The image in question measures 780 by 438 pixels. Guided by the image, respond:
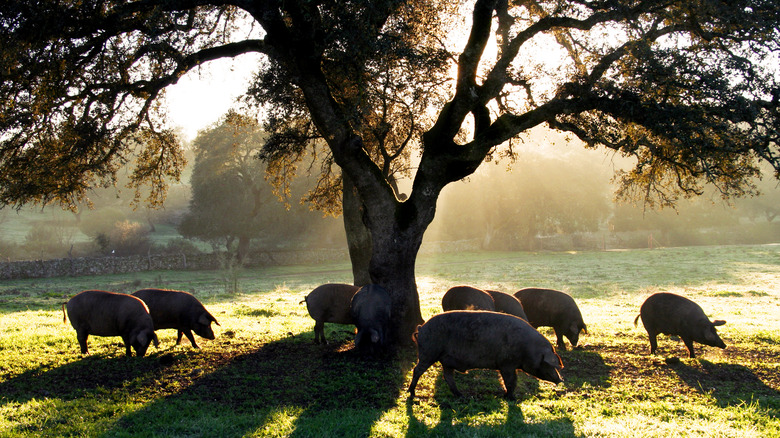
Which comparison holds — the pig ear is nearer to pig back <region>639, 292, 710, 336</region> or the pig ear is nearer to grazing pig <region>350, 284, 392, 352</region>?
grazing pig <region>350, 284, 392, 352</region>

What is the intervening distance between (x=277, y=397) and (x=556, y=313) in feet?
20.7

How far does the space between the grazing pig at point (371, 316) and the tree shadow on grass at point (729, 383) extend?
508 cm

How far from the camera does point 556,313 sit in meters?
11.3

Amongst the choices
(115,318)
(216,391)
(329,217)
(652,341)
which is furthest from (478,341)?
(329,217)

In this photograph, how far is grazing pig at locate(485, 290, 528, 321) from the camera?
35.8 ft

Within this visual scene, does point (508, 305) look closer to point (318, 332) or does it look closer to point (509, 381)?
point (509, 381)

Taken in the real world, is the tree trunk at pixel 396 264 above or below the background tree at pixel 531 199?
below

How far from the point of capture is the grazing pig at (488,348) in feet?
25.1

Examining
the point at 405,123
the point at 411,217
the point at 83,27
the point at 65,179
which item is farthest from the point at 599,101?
the point at 65,179

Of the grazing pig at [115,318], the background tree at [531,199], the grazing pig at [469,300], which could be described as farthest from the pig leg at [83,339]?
the background tree at [531,199]

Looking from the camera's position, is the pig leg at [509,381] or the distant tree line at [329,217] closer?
the pig leg at [509,381]

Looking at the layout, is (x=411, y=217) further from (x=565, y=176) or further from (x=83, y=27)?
(x=565, y=176)

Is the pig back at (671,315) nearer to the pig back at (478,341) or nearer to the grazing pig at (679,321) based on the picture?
the grazing pig at (679,321)

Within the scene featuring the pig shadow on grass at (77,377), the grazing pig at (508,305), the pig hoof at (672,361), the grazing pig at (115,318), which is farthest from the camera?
the grazing pig at (508,305)
